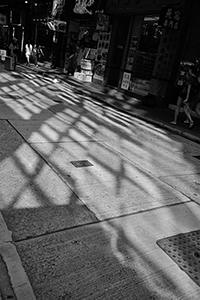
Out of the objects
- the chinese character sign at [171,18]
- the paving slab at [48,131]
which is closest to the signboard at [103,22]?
the chinese character sign at [171,18]

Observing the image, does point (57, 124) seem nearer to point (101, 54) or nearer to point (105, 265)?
point (105, 265)

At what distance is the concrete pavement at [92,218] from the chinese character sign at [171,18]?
22.9 ft

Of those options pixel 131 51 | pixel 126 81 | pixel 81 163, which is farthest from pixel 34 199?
pixel 131 51

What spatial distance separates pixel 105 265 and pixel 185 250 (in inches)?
39.1

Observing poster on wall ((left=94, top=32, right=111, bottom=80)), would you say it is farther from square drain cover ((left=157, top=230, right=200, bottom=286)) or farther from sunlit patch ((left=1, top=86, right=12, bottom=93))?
square drain cover ((left=157, top=230, right=200, bottom=286))

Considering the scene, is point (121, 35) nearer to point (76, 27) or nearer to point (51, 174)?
point (76, 27)

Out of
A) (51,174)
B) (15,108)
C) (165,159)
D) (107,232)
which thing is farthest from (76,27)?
(107,232)

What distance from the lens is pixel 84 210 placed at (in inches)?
131

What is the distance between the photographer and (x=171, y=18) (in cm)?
1033

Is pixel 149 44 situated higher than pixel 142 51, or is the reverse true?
pixel 149 44

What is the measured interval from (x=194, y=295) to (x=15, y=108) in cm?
676

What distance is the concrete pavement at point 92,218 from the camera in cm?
235

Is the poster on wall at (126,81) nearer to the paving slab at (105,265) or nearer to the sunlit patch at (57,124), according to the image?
the sunlit patch at (57,124)

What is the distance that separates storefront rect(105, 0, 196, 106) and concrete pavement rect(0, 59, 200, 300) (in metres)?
6.67
